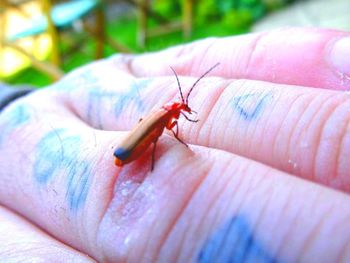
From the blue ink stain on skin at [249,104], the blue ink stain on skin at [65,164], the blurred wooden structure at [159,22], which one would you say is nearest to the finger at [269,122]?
the blue ink stain on skin at [249,104]

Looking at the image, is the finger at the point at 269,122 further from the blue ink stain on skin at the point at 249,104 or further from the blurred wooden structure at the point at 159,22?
the blurred wooden structure at the point at 159,22

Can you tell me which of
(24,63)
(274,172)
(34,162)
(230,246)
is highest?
(274,172)

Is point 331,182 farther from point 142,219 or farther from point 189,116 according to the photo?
point 189,116

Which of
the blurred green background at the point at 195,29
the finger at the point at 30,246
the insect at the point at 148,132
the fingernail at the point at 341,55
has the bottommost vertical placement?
the blurred green background at the point at 195,29

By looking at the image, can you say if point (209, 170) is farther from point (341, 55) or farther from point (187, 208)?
point (341, 55)

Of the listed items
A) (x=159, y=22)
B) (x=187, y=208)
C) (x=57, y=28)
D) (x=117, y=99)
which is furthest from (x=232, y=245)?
(x=159, y=22)

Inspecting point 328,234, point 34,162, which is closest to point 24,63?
point 34,162

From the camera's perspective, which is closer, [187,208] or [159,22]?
[187,208]
